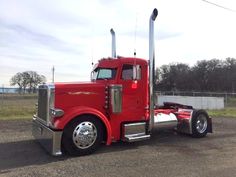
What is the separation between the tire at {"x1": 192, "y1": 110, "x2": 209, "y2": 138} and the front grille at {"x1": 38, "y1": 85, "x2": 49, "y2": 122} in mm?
4937

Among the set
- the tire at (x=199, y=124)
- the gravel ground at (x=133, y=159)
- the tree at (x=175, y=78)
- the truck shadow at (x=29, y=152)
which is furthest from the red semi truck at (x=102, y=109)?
the tree at (x=175, y=78)

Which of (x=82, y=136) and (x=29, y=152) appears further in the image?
(x=29, y=152)

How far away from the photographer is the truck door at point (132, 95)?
9.35 meters

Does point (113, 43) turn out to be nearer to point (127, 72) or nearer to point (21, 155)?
point (127, 72)

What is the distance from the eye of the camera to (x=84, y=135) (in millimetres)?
8312

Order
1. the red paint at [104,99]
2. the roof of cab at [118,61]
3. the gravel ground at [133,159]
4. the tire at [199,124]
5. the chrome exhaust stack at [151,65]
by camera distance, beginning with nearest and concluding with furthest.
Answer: the gravel ground at [133,159], the red paint at [104,99], the roof of cab at [118,61], the chrome exhaust stack at [151,65], the tire at [199,124]

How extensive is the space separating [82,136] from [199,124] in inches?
189

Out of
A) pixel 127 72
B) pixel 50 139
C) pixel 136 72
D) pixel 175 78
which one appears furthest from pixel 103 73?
pixel 175 78

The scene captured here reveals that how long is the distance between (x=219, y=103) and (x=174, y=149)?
1176 inches

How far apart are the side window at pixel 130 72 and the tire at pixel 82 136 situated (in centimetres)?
156

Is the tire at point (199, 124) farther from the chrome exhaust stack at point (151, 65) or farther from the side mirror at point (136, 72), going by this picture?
the side mirror at point (136, 72)

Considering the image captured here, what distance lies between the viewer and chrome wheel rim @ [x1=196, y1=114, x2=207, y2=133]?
447 inches

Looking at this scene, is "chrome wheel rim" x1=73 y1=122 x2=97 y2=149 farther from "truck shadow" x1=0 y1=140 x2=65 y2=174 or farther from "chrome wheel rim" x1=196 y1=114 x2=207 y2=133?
"chrome wheel rim" x1=196 y1=114 x2=207 y2=133

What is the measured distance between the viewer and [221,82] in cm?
8650
